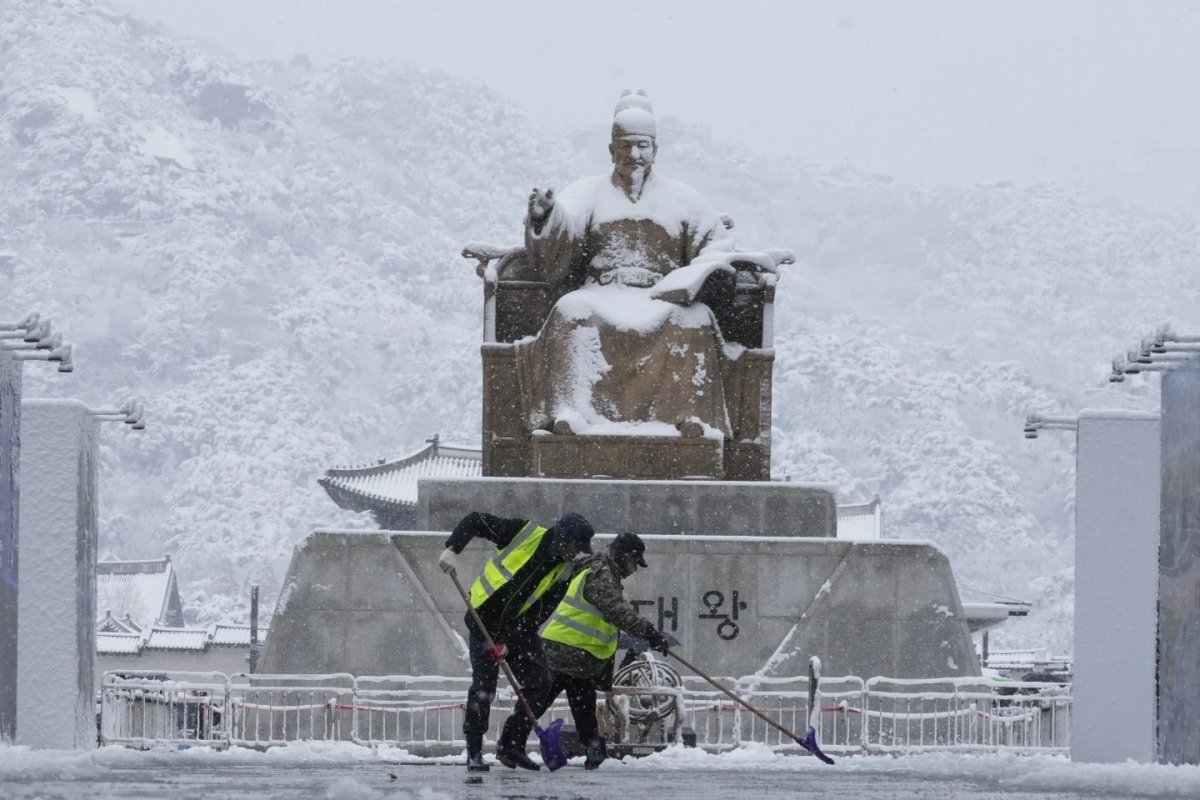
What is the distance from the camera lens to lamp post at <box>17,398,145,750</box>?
798 centimetres

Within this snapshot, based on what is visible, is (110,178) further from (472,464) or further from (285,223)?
(472,464)

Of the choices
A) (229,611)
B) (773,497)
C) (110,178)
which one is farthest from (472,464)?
(110,178)

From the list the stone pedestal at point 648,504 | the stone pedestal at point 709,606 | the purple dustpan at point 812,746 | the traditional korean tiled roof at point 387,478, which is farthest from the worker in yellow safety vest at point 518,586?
the traditional korean tiled roof at point 387,478

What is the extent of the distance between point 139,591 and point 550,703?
4821cm

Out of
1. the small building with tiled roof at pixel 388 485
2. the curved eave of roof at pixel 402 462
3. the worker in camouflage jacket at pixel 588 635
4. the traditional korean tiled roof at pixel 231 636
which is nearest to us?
the worker in camouflage jacket at pixel 588 635

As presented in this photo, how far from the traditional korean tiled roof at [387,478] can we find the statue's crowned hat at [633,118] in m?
19.5

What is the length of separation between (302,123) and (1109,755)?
11756cm

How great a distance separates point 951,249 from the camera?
4306 inches

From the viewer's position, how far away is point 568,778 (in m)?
6.29

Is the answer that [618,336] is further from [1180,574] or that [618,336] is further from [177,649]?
[177,649]

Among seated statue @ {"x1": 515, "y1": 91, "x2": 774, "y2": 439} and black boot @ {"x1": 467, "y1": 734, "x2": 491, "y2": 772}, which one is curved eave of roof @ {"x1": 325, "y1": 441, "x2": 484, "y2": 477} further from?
black boot @ {"x1": 467, "y1": 734, "x2": 491, "y2": 772}

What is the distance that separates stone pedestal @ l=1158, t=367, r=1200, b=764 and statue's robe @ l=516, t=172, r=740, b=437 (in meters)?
3.84

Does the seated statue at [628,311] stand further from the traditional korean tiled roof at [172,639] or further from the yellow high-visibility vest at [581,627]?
the traditional korean tiled roof at [172,639]

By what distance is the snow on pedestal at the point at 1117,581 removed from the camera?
297 inches
